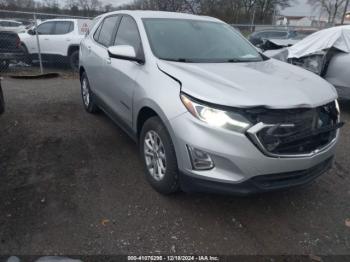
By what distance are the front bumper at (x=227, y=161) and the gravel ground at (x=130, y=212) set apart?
45 cm

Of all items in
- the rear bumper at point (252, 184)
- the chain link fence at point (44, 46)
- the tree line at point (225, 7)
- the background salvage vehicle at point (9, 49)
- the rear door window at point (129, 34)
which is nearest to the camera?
the rear bumper at point (252, 184)

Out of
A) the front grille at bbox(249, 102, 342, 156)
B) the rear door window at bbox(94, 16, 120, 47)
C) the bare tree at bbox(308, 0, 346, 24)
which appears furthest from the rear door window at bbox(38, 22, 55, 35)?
the bare tree at bbox(308, 0, 346, 24)

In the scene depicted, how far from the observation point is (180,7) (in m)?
20.5

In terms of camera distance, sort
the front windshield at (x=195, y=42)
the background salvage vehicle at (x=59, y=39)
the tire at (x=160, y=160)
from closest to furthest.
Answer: the tire at (x=160, y=160)
the front windshield at (x=195, y=42)
the background salvage vehicle at (x=59, y=39)

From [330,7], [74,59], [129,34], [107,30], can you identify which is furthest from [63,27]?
[330,7]

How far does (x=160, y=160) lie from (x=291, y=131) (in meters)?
1.25

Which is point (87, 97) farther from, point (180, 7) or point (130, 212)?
point (180, 7)

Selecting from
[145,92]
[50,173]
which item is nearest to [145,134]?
[145,92]

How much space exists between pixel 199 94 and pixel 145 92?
0.75 metres

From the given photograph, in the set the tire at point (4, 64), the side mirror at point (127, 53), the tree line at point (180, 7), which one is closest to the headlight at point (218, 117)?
the side mirror at point (127, 53)

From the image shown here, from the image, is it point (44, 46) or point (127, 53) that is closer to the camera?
point (127, 53)

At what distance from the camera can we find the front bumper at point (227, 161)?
2.61 meters

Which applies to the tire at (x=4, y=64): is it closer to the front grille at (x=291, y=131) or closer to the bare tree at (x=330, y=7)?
the front grille at (x=291, y=131)

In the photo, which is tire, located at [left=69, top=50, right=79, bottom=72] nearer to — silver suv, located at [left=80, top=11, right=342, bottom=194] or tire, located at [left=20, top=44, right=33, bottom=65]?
tire, located at [left=20, top=44, right=33, bottom=65]
